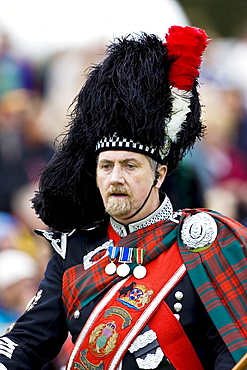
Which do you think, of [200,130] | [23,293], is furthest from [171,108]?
[23,293]

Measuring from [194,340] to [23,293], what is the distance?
9.18 ft

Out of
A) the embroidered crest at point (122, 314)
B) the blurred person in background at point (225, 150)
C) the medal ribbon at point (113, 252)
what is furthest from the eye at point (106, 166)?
the blurred person in background at point (225, 150)

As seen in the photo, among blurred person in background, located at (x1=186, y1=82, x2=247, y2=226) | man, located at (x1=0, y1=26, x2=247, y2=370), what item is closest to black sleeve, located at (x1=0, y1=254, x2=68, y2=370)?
man, located at (x1=0, y1=26, x2=247, y2=370)

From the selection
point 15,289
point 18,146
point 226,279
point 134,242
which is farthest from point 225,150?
point 226,279

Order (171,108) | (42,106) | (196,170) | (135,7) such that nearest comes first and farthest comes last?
(171,108) < (196,170) < (42,106) < (135,7)

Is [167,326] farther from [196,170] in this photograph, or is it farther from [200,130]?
[196,170]

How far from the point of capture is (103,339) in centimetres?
385

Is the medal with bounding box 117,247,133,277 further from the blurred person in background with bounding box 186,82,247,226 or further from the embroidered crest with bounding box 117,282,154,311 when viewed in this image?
the blurred person in background with bounding box 186,82,247,226

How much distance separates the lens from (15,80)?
8.03m

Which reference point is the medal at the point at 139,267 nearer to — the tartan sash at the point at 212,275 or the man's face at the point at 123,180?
the tartan sash at the point at 212,275

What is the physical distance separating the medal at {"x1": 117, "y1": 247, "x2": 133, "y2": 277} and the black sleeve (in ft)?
0.99

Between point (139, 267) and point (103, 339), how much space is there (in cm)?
34

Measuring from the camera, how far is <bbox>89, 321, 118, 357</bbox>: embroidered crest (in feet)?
12.6

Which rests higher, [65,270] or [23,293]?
[65,270]
